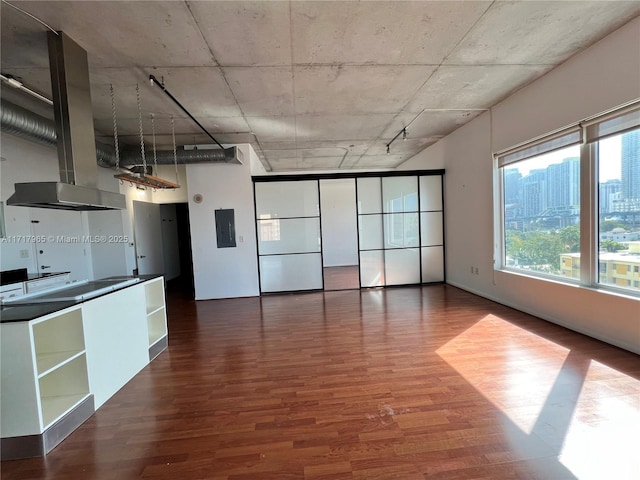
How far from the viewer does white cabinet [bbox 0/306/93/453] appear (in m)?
1.71

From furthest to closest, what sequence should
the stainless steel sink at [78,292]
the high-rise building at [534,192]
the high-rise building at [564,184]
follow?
the high-rise building at [534,192], the high-rise building at [564,184], the stainless steel sink at [78,292]

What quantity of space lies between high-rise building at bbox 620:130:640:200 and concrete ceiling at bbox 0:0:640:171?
41.2 inches

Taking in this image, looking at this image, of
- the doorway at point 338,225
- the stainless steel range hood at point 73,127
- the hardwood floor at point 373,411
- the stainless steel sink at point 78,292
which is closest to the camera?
the hardwood floor at point 373,411

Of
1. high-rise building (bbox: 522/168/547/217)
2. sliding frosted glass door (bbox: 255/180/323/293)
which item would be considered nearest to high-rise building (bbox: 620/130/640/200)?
high-rise building (bbox: 522/168/547/217)

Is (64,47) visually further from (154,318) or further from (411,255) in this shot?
(411,255)

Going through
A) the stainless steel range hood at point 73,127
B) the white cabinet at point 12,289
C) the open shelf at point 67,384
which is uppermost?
the stainless steel range hood at point 73,127

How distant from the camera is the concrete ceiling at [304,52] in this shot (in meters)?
2.32

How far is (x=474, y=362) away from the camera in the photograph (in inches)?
107

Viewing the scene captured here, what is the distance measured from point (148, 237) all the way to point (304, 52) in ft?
18.5

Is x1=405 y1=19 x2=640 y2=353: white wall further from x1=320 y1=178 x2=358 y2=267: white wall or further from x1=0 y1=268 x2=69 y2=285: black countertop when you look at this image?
x1=0 y1=268 x2=69 y2=285: black countertop

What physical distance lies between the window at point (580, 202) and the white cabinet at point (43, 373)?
493cm

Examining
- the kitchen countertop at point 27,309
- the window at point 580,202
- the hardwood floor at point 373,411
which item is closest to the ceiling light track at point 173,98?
the kitchen countertop at point 27,309

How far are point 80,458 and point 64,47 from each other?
3199 mm

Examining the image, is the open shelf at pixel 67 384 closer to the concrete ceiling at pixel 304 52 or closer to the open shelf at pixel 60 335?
the open shelf at pixel 60 335
